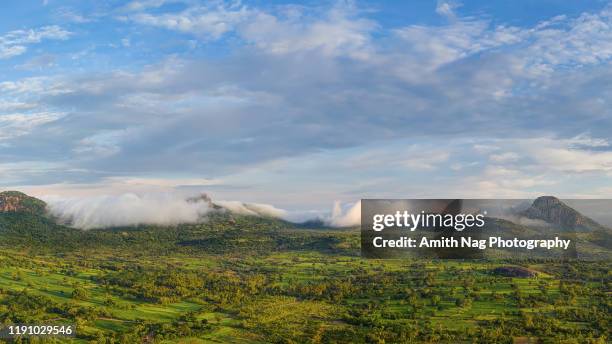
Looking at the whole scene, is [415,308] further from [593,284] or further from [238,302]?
[593,284]

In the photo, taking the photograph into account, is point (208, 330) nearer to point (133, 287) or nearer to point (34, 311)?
point (34, 311)

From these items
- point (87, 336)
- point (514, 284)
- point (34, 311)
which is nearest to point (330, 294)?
point (514, 284)

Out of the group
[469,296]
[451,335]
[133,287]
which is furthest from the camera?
[133,287]

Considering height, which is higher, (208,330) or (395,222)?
(395,222)

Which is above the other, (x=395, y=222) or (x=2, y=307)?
(x=395, y=222)

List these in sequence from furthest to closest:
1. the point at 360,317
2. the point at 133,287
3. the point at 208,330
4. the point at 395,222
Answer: the point at 133,287 < the point at 360,317 < the point at 208,330 < the point at 395,222

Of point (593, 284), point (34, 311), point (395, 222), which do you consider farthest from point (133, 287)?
point (593, 284)

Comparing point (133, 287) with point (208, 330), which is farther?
point (133, 287)

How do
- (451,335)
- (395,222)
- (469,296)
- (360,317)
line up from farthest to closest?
(469,296) → (360,317) → (451,335) → (395,222)

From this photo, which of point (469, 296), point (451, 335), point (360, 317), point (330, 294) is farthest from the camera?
point (330, 294)

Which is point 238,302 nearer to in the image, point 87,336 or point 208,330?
point 208,330
